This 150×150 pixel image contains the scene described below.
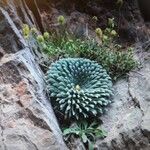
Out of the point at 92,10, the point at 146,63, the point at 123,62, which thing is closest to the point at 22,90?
the point at 123,62

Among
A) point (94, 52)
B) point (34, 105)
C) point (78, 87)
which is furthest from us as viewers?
point (94, 52)

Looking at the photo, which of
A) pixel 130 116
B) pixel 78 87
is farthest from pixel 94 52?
pixel 130 116

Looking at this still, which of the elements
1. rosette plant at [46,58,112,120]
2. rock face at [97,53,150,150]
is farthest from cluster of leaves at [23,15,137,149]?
rock face at [97,53,150,150]

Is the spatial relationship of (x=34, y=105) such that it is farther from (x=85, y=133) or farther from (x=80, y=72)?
(x=80, y=72)

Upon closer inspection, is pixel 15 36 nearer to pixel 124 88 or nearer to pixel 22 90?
pixel 22 90

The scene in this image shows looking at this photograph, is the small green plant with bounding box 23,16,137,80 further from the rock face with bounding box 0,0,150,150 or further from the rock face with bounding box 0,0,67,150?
the rock face with bounding box 0,0,67,150

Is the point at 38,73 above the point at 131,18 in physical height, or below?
above
